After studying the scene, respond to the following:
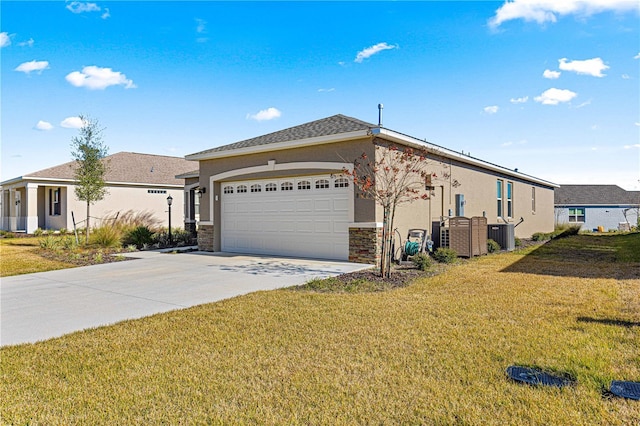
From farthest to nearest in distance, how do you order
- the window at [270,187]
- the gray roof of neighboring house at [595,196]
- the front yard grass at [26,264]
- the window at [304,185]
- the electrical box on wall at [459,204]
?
the gray roof of neighboring house at [595,196] → the electrical box on wall at [459,204] → the window at [270,187] → the window at [304,185] → the front yard grass at [26,264]

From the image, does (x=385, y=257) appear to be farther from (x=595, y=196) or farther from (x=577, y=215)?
(x=595, y=196)

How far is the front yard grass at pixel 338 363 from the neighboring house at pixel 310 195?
16.3 ft

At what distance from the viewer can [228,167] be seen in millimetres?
13953

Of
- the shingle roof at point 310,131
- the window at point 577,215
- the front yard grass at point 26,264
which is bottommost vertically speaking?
the front yard grass at point 26,264

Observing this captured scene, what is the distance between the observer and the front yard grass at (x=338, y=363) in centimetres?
296

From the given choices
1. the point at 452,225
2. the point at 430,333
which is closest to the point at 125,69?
the point at 452,225

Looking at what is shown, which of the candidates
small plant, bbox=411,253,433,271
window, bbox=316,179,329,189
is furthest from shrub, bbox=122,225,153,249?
small plant, bbox=411,253,433,271

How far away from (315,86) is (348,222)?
6882 millimetres

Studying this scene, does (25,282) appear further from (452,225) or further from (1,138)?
(452,225)

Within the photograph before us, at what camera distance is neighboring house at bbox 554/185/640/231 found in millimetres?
37656

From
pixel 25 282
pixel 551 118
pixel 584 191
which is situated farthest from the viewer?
pixel 584 191

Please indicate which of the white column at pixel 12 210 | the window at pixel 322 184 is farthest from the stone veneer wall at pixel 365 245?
the white column at pixel 12 210

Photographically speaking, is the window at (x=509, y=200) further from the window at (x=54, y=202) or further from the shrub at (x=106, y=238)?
the window at (x=54, y=202)

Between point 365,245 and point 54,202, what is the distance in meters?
23.4
